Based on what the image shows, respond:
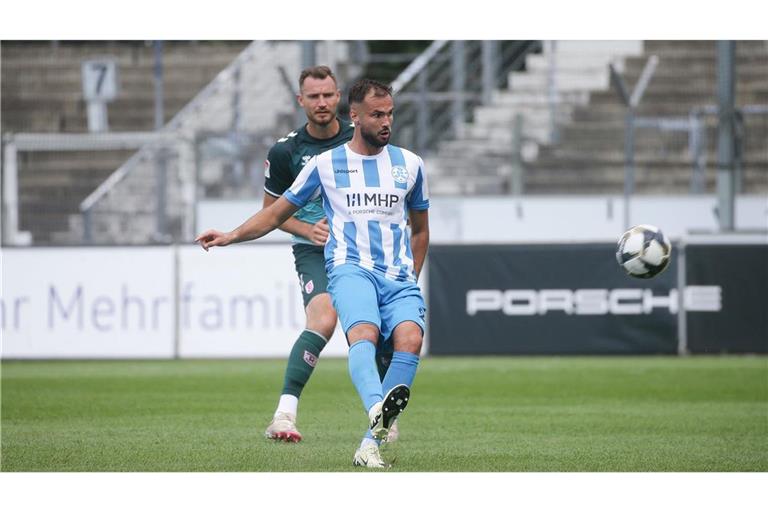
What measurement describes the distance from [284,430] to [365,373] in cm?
153

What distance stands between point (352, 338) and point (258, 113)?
53.5 ft

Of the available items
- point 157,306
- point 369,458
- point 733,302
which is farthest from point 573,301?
point 369,458

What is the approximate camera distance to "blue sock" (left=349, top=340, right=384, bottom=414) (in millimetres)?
7246

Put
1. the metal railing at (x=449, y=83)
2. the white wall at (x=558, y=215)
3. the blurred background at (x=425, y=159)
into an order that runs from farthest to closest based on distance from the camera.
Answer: the metal railing at (x=449, y=83)
the white wall at (x=558, y=215)
the blurred background at (x=425, y=159)

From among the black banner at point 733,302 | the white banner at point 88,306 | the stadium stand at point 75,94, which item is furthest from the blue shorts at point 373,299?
the stadium stand at point 75,94

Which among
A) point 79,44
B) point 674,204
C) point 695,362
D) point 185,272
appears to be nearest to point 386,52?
point 79,44

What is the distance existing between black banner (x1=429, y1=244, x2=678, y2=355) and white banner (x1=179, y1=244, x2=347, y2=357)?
1.65m

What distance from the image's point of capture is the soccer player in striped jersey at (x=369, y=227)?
7523 mm

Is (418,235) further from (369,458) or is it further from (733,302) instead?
(733,302)

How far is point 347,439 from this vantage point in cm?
879

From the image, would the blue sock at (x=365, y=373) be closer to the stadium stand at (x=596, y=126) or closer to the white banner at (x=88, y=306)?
the white banner at (x=88, y=306)

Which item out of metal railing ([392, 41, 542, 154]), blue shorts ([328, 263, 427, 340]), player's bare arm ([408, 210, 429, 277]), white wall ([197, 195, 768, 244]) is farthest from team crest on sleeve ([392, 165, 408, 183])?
metal railing ([392, 41, 542, 154])

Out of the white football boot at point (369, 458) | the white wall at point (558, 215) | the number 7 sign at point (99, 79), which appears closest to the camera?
the white football boot at point (369, 458)

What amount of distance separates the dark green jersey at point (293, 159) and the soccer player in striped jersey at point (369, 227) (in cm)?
114
